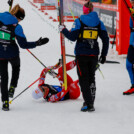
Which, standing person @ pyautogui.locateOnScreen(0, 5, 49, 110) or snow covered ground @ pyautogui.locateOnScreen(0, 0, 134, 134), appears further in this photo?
standing person @ pyautogui.locateOnScreen(0, 5, 49, 110)

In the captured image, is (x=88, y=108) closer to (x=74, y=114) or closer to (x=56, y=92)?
(x=74, y=114)

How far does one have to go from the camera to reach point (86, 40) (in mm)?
4461

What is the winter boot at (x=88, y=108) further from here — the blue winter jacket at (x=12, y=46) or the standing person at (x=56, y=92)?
the blue winter jacket at (x=12, y=46)

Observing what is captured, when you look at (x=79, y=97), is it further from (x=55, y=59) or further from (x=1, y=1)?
(x=1, y=1)

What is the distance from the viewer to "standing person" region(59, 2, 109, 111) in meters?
4.39

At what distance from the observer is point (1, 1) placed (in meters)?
27.1

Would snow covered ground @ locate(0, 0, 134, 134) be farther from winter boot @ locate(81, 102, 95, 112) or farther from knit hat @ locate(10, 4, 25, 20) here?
knit hat @ locate(10, 4, 25, 20)

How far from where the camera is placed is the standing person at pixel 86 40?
4387 mm

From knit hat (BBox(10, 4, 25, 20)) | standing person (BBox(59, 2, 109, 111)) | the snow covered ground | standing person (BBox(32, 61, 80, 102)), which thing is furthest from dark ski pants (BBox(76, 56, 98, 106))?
knit hat (BBox(10, 4, 25, 20))

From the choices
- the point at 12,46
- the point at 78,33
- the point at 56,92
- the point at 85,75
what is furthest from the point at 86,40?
the point at 56,92

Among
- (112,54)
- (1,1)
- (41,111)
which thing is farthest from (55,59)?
(1,1)

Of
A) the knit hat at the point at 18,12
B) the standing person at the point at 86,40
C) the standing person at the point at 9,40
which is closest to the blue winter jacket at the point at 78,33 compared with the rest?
the standing person at the point at 86,40

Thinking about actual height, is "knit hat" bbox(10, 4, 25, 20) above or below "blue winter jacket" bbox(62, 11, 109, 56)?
above

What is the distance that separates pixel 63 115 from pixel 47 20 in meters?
15.9
